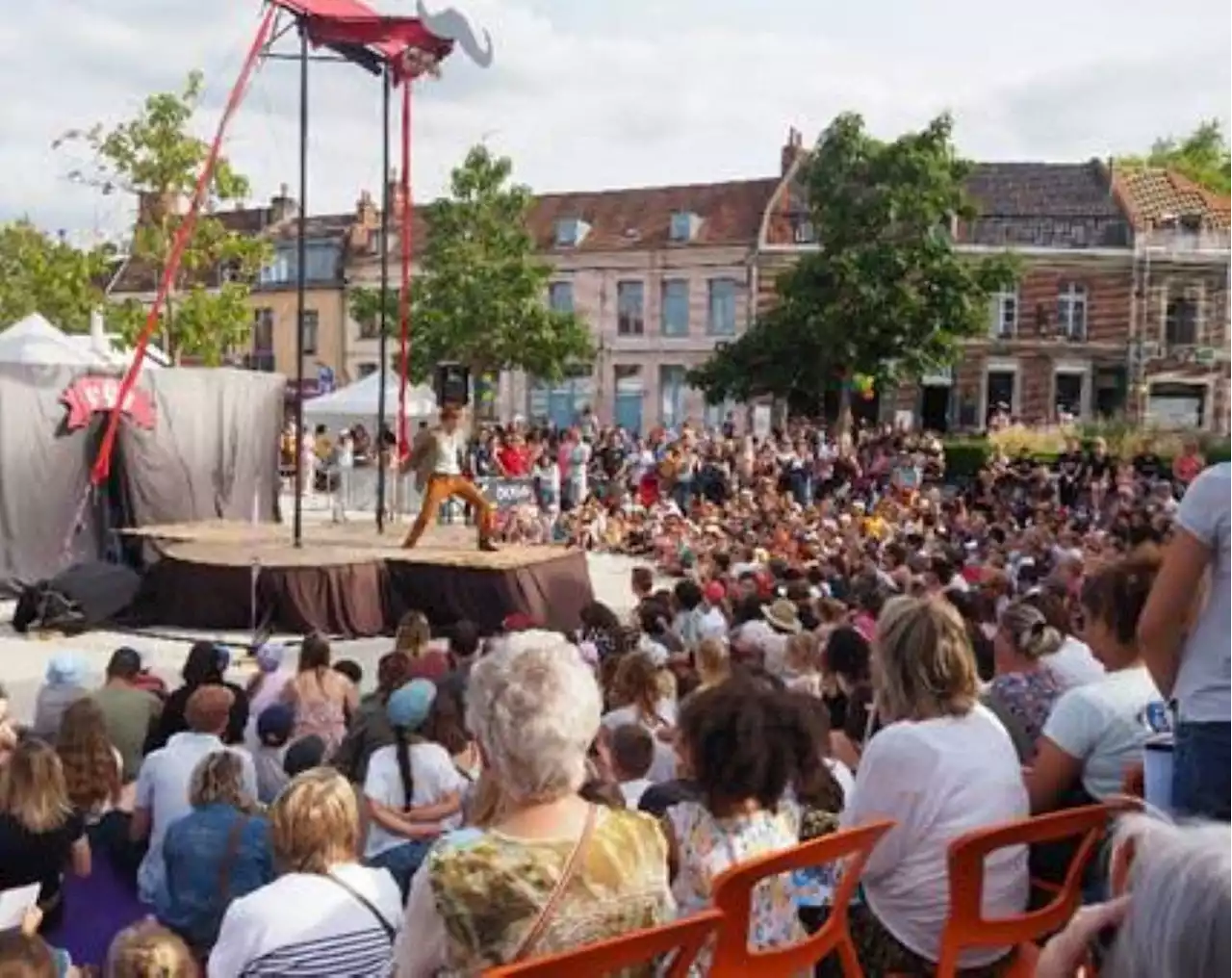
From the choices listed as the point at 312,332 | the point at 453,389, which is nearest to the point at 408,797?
the point at 453,389

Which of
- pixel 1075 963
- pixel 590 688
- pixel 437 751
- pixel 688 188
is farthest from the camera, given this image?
pixel 688 188

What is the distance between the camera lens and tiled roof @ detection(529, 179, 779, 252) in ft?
148

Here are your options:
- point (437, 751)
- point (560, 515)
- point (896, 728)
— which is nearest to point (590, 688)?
point (896, 728)

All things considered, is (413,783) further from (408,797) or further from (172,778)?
(172,778)

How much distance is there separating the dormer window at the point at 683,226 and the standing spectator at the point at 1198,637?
43121 millimetres

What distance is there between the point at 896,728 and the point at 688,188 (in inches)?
1783

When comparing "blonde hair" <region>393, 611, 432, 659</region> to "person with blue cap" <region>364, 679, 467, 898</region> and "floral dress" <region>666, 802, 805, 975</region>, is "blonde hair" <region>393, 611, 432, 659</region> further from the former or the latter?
"floral dress" <region>666, 802, 805, 975</region>

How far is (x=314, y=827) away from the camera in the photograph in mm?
3422

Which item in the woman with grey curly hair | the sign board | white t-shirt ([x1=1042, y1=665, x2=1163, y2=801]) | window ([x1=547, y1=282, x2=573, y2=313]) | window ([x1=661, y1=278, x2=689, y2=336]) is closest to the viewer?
the woman with grey curly hair

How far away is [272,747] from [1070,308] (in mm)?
41116

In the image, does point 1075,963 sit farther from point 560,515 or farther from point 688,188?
point 688,188

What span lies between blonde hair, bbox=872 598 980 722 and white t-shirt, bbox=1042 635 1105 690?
5.76ft

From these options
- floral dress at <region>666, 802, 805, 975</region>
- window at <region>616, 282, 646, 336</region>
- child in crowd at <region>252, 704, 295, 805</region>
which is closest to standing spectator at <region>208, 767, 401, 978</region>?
floral dress at <region>666, 802, 805, 975</region>

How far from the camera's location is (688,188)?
156ft
